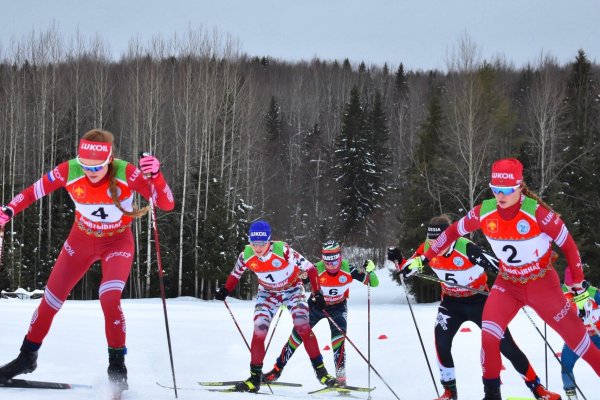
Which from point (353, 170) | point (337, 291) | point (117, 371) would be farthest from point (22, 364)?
point (353, 170)

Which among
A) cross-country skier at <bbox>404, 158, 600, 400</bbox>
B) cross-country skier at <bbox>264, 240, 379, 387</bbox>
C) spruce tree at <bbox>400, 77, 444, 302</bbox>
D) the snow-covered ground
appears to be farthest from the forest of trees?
cross-country skier at <bbox>404, 158, 600, 400</bbox>

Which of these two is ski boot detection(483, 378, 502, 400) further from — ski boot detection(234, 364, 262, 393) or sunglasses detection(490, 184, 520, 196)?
ski boot detection(234, 364, 262, 393)

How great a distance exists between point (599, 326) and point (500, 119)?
75.5ft

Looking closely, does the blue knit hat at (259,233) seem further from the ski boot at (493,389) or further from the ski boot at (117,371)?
the ski boot at (493,389)

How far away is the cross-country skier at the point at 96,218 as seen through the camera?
14.3ft

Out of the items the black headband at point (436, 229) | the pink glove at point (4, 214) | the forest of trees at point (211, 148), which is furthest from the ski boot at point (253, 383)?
the forest of trees at point (211, 148)

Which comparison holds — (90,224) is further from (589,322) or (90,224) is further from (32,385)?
(589,322)

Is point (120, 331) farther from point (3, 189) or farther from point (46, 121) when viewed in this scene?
point (46, 121)

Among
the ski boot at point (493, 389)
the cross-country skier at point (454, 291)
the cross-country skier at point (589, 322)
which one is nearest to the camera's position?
the ski boot at point (493, 389)

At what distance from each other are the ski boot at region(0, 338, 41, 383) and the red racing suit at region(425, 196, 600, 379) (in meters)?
3.19

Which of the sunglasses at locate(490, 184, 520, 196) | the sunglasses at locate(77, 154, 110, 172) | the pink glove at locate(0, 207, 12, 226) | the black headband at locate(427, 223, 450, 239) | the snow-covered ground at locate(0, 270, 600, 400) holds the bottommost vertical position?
the snow-covered ground at locate(0, 270, 600, 400)

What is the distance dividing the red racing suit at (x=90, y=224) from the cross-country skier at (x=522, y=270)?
2419 mm

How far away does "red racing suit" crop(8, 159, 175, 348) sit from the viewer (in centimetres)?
443

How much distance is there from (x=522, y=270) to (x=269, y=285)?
288cm
